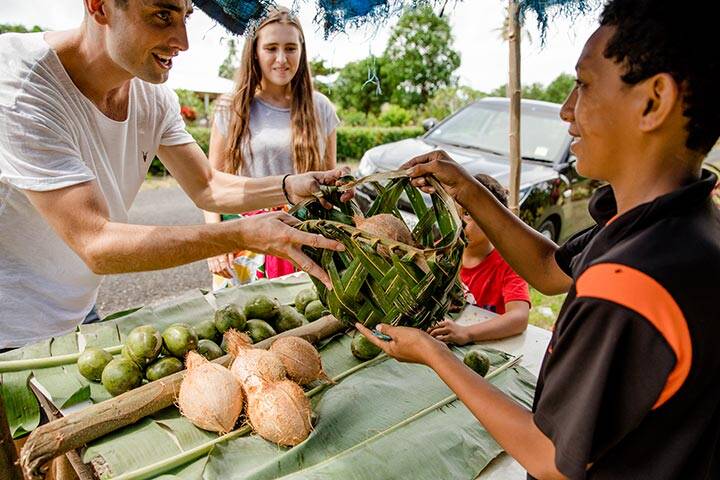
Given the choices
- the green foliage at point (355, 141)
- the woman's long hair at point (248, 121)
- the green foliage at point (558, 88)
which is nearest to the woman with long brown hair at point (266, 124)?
the woman's long hair at point (248, 121)

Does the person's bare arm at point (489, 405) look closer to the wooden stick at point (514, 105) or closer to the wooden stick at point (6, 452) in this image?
the wooden stick at point (6, 452)

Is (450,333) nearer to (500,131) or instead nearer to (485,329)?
(485,329)

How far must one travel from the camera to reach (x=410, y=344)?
1339 millimetres

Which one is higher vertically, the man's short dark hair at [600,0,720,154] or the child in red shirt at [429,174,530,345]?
the man's short dark hair at [600,0,720,154]

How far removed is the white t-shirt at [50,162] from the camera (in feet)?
5.59

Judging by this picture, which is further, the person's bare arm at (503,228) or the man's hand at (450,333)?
the man's hand at (450,333)

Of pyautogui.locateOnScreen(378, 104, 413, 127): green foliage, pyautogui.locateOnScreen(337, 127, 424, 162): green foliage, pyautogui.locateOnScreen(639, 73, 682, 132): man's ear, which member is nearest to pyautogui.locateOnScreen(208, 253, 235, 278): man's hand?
pyautogui.locateOnScreen(639, 73, 682, 132): man's ear

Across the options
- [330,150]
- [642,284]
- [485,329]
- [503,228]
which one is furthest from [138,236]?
[330,150]

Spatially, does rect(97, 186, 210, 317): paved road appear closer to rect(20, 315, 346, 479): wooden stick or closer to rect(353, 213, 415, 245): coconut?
rect(20, 315, 346, 479): wooden stick

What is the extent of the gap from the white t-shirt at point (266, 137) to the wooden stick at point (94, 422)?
5.98 feet

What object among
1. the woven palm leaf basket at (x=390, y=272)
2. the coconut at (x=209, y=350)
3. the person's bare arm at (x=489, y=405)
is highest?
the woven palm leaf basket at (x=390, y=272)

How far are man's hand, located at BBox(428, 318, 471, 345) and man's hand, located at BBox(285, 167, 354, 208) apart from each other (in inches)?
29.2

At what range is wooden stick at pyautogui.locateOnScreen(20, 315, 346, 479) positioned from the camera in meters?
1.31

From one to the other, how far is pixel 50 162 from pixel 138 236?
386 millimetres
